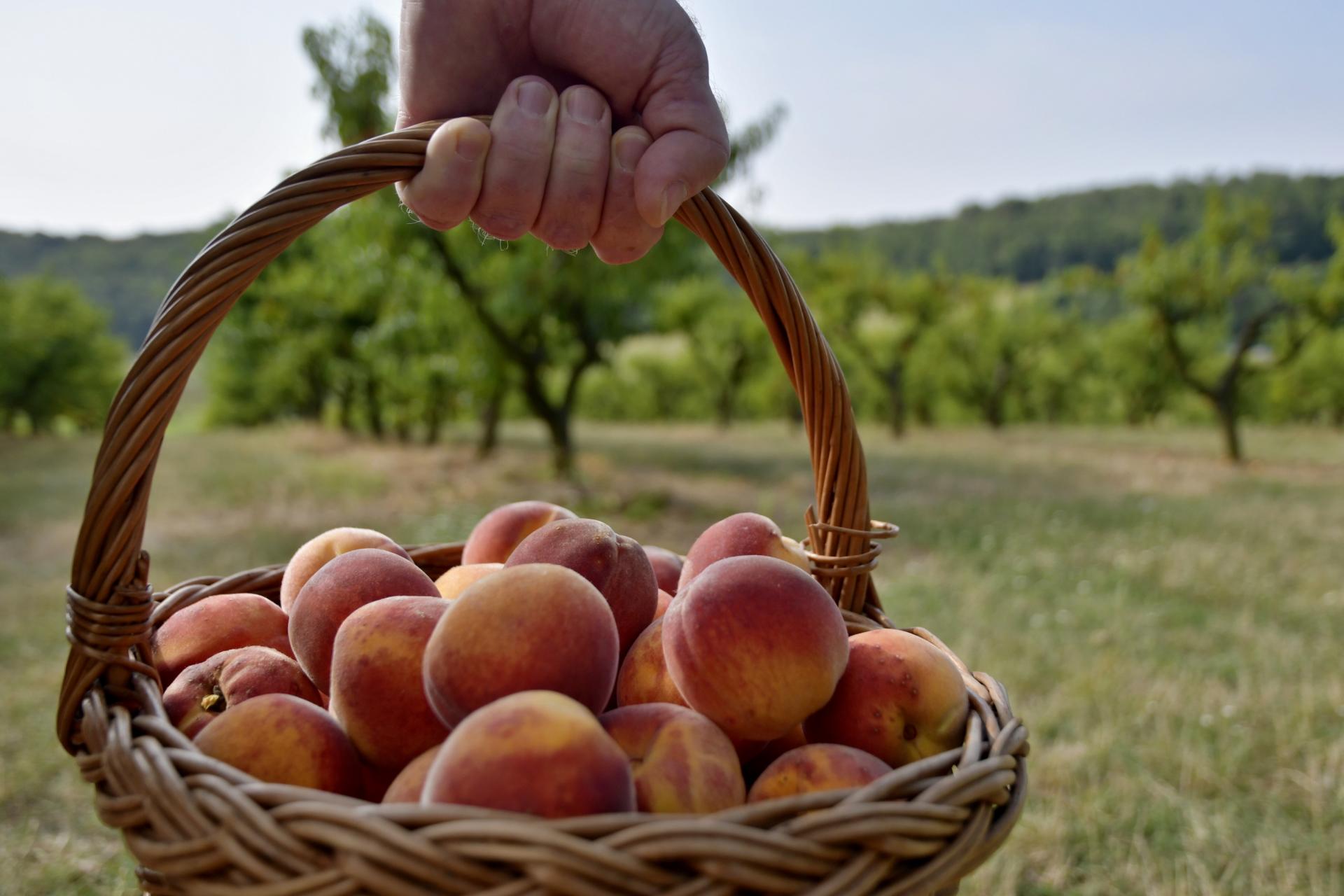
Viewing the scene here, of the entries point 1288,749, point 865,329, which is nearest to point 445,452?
point 1288,749

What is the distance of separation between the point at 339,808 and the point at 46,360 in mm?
20982

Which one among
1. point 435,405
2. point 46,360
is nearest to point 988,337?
point 435,405

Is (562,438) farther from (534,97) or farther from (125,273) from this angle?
(125,273)

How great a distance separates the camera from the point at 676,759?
3.09ft

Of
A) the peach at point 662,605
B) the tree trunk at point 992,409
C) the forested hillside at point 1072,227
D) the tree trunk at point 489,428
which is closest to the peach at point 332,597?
the peach at point 662,605

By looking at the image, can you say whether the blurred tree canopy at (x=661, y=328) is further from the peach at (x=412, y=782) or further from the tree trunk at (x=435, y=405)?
the peach at (x=412, y=782)

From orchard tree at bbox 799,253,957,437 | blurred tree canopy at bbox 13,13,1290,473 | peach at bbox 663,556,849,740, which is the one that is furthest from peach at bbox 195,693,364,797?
orchard tree at bbox 799,253,957,437

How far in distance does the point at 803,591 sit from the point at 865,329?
76.5ft

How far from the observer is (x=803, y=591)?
109cm

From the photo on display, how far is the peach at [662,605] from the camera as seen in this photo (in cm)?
136

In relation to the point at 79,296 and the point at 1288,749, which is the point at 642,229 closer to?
the point at 1288,749

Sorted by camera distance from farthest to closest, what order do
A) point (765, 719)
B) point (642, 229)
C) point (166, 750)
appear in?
point (642, 229)
point (765, 719)
point (166, 750)

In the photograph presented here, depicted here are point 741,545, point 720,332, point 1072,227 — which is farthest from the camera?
point 1072,227

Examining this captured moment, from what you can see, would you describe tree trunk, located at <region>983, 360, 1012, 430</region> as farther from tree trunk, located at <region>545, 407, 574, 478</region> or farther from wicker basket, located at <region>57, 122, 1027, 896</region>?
wicker basket, located at <region>57, 122, 1027, 896</region>
